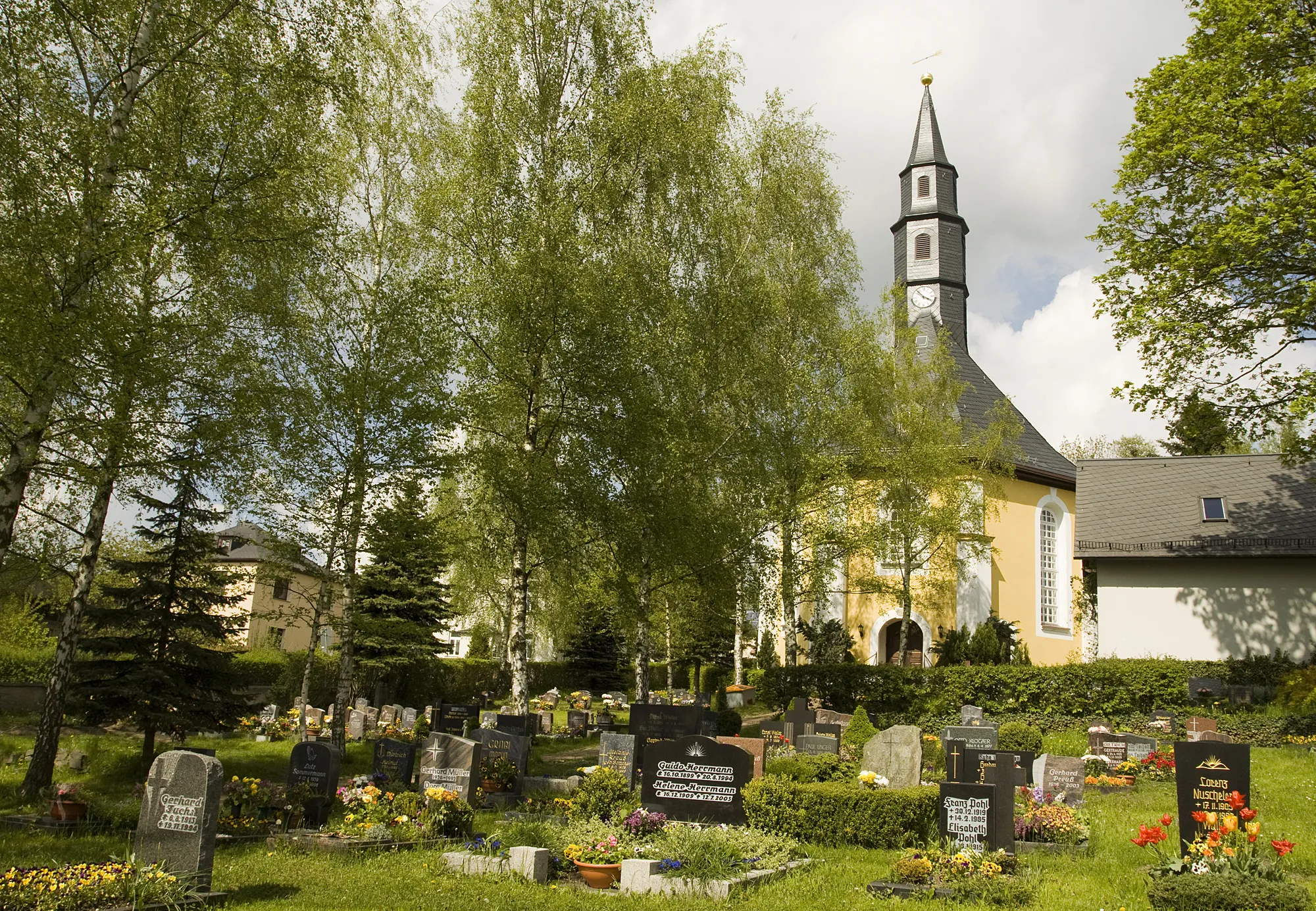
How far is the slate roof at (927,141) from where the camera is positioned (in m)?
39.8

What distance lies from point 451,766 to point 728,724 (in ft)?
28.7

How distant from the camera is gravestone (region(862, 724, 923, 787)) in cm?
1251

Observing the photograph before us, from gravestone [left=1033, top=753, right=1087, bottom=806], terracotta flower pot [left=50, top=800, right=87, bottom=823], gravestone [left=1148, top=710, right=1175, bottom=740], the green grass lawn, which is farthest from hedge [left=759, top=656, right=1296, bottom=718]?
terracotta flower pot [left=50, top=800, right=87, bottom=823]

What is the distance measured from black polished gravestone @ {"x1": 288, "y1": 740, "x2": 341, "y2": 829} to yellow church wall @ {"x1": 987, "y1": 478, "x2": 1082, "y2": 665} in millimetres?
25895

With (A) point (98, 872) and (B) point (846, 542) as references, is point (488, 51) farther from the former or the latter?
(A) point (98, 872)

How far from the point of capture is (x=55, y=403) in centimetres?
1115

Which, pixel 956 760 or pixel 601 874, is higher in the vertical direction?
pixel 956 760

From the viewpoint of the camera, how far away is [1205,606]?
25328 millimetres

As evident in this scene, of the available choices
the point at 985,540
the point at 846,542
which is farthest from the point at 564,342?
the point at 985,540

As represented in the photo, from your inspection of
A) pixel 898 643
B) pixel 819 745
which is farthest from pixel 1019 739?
pixel 898 643

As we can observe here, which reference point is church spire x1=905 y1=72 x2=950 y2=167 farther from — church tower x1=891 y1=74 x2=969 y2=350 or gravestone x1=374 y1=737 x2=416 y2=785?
gravestone x1=374 y1=737 x2=416 y2=785

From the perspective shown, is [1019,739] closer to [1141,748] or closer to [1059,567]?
[1141,748]

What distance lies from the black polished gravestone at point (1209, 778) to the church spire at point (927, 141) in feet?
113

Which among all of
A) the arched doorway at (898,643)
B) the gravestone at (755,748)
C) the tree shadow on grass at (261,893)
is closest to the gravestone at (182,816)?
the tree shadow on grass at (261,893)
